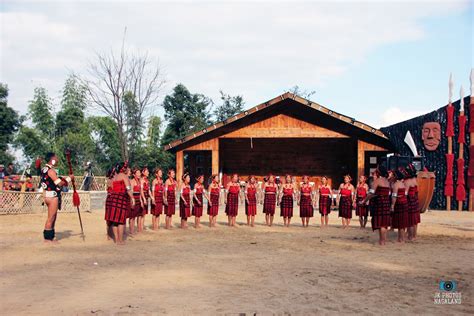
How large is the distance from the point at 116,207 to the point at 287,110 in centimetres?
1441

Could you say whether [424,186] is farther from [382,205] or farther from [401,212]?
[382,205]

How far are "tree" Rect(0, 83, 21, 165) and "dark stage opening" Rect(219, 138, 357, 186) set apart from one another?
18463mm

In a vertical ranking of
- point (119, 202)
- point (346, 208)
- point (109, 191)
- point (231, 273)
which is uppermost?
point (109, 191)

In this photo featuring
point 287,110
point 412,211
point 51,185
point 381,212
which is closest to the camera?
point 51,185

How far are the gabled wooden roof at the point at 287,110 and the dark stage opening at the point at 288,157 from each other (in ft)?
11.7

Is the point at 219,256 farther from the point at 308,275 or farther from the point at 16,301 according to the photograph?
the point at 16,301

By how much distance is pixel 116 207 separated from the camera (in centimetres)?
948

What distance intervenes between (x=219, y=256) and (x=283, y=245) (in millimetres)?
1886

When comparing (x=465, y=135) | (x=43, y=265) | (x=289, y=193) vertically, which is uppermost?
(x=465, y=135)

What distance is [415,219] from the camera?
10.4 meters

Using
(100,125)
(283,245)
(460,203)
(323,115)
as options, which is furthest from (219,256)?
(100,125)
